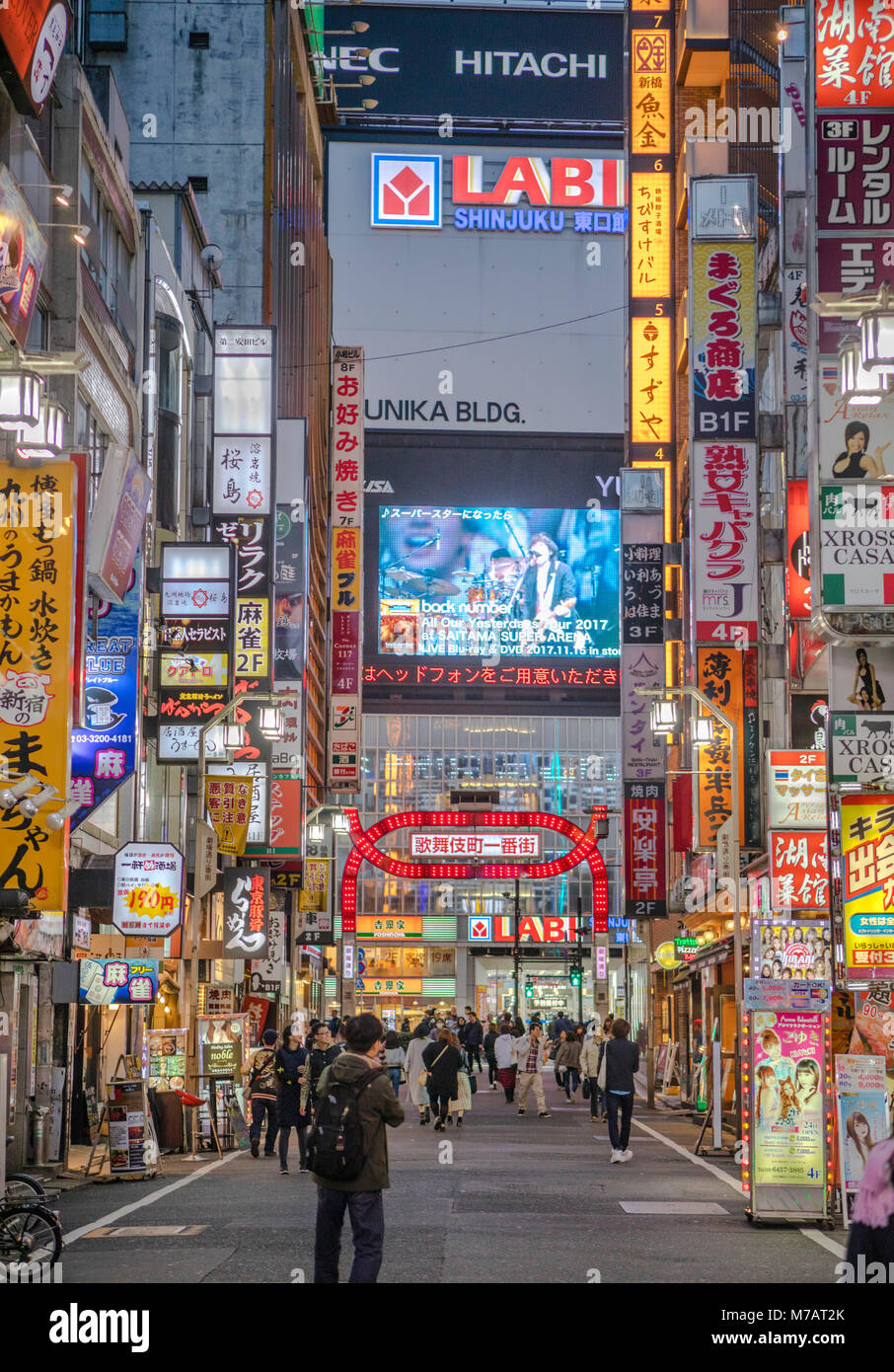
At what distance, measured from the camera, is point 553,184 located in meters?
120

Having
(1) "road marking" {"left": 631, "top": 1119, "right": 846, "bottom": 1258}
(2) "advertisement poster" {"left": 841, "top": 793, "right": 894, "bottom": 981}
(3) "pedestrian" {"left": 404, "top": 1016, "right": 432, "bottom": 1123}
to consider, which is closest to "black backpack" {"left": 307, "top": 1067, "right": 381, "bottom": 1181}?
(1) "road marking" {"left": 631, "top": 1119, "right": 846, "bottom": 1258}

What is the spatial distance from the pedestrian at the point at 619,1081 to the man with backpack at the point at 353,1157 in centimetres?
1308

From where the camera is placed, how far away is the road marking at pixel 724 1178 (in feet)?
49.0

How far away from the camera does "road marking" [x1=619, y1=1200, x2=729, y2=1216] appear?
57.2 ft

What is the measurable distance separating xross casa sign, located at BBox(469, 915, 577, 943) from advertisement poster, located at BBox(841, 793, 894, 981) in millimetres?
89115

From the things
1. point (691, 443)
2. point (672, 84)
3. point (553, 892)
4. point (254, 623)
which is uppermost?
point (672, 84)

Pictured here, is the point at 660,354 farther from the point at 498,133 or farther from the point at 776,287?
the point at 498,133

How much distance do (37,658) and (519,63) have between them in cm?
10585

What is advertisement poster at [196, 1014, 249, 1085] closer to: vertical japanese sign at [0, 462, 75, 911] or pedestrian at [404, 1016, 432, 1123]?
pedestrian at [404, 1016, 432, 1123]

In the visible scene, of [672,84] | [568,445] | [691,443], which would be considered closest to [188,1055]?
[691,443]

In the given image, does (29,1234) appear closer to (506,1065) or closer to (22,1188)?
(22,1188)

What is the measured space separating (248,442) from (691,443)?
12923 mm
